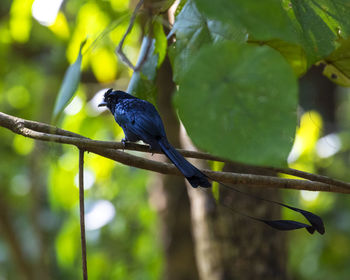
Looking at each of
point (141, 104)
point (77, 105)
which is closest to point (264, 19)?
point (141, 104)

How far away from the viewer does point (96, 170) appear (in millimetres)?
2328

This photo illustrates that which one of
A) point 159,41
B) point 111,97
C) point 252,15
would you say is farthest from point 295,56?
point 111,97

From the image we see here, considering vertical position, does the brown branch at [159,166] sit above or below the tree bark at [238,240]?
above

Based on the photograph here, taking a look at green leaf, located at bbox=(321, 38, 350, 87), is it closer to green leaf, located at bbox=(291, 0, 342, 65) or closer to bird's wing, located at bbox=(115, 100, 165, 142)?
green leaf, located at bbox=(291, 0, 342, 65)

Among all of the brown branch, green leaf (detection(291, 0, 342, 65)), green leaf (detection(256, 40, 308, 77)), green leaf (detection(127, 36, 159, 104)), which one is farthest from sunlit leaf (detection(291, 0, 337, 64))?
green leaf (detection(127, 36, 159, 104))

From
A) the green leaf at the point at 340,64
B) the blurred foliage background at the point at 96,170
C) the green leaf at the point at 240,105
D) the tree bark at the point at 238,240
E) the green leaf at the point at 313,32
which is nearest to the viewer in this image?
the green leaf at the point at 240,105

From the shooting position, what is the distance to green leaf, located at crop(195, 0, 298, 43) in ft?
1.44

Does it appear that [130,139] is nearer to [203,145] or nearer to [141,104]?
[141,104]

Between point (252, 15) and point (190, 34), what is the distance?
270 millimetres

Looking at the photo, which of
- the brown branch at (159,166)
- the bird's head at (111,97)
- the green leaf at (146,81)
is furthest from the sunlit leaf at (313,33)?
the bird's head at (111,97)

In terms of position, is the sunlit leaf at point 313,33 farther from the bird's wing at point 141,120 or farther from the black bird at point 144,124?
the bird's wing at point 141,120

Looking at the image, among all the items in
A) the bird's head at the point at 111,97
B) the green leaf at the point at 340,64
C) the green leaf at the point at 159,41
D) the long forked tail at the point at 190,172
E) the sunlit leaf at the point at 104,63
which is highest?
Answer: the sunlit leaf at the point at 104,63

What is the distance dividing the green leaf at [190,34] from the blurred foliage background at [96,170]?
1.27 metres

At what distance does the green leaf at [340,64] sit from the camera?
0.90 meters
